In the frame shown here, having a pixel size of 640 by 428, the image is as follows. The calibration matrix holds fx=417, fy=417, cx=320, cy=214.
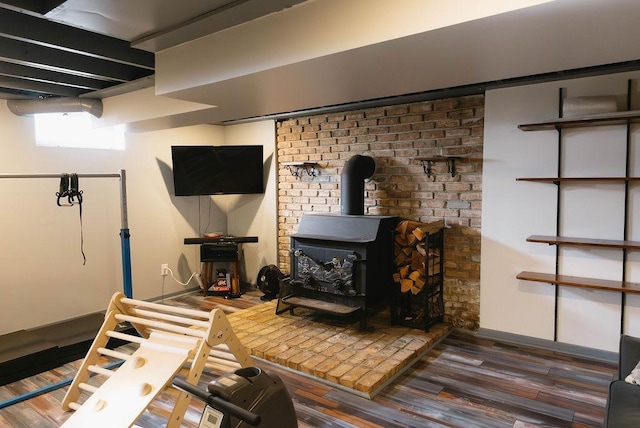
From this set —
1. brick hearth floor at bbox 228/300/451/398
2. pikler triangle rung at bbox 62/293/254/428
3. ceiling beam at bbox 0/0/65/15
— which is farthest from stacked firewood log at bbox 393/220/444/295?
ceiling beam at bbox 0/0/65/15

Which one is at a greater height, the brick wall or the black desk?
the brick wall

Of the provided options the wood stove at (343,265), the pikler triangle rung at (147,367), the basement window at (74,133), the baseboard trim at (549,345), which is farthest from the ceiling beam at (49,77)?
the baseboard trim at (549,345)

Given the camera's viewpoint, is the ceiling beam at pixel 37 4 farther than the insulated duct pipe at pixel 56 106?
No

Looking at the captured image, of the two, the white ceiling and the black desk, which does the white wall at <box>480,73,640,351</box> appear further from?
the black desk

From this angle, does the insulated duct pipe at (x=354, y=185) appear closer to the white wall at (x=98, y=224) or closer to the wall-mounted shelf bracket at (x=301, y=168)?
the wall-mounted shelf bracket at (x=301, y=168)

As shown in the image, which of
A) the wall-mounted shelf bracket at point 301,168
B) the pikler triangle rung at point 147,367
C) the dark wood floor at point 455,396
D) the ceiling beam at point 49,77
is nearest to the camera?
the pikler triangle rung at point 147,367

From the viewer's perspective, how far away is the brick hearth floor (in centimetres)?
288

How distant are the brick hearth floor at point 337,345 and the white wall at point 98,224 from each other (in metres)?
1.38

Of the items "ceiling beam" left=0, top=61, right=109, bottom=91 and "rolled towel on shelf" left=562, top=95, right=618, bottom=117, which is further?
"ceiling beam" left=0, top=61, right=109, bottom=91

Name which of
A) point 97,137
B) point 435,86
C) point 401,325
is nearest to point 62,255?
point 97,137

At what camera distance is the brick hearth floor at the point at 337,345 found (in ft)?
9.44

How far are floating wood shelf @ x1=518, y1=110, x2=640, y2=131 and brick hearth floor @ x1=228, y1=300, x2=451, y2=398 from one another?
1.85 meters

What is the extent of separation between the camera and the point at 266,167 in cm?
516

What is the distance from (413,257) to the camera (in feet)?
12.4
